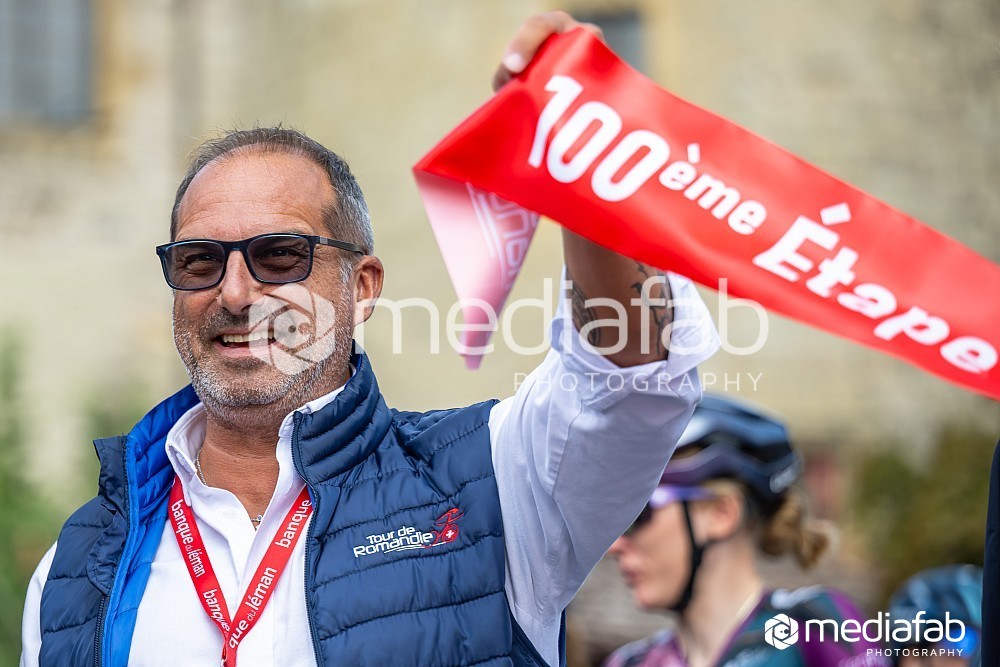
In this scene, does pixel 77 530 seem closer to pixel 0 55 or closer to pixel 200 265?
pixel 200 265

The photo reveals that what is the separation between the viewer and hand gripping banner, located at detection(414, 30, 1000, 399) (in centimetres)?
219

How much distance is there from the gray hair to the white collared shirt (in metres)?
0.37

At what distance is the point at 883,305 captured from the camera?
88.4 inches

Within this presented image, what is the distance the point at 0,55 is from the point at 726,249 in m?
11.2

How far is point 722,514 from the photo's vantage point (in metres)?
4.18

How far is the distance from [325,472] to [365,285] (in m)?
0.49

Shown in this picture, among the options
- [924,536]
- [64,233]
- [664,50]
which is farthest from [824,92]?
[64,233]

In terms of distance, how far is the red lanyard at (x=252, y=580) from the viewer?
2.27m

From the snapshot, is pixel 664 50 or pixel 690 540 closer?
pixel 690 540

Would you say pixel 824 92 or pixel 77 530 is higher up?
pixel 824 92

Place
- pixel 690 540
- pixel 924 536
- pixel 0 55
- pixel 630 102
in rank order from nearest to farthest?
pixel 630 102 → pixel 690 540 → pixel 924 536 → pixel 0 55

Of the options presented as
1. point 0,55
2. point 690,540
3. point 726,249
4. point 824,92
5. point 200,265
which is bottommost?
point 690,540

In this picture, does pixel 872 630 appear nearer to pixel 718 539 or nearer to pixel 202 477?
pixel 718 539

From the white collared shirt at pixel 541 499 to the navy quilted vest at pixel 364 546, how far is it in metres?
0.04
